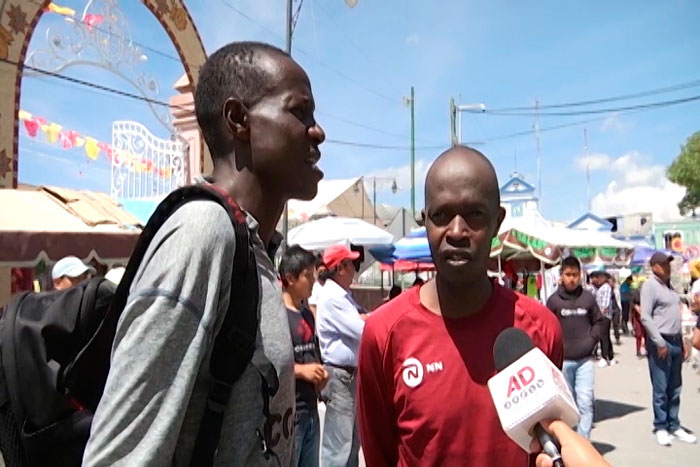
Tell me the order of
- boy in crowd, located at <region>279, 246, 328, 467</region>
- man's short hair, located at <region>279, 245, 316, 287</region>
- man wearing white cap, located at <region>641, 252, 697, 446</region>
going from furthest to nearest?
1. man wearing white cap, located at <region>641, 252, 697, 446</region>
2. man's short hair, located at <region>279, 245, 316, 287</region>
3. boy in crowd, located at <region>279, 246, 328, 467</region>

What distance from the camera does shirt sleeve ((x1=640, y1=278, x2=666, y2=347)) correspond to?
6246 millimetres

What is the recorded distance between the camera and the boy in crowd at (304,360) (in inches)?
151

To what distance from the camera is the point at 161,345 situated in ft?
3.14

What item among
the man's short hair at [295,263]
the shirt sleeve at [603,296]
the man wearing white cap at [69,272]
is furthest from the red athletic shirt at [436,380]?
the shirt sleeve at [603,296]

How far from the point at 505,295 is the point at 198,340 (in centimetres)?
136

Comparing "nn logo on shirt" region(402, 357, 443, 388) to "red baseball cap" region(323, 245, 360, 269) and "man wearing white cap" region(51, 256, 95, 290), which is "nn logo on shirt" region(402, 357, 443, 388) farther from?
"man wearing white cap" region(51, 256, 95, 290)

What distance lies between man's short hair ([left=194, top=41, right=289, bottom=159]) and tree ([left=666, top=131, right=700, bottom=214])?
136 feet

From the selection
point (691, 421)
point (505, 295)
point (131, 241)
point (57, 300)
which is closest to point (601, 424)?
point (691, 421)

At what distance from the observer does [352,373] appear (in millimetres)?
4441

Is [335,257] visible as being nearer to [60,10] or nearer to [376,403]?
[376,403]

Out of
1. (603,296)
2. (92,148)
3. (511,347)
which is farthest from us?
(92,148)

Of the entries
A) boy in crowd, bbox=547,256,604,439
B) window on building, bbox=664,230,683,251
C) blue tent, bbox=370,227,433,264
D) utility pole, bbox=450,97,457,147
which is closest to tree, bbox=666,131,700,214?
window on building, bbox=664,230,683,251

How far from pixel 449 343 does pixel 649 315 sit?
17.8ft

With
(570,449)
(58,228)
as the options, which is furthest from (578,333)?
(58,228)
